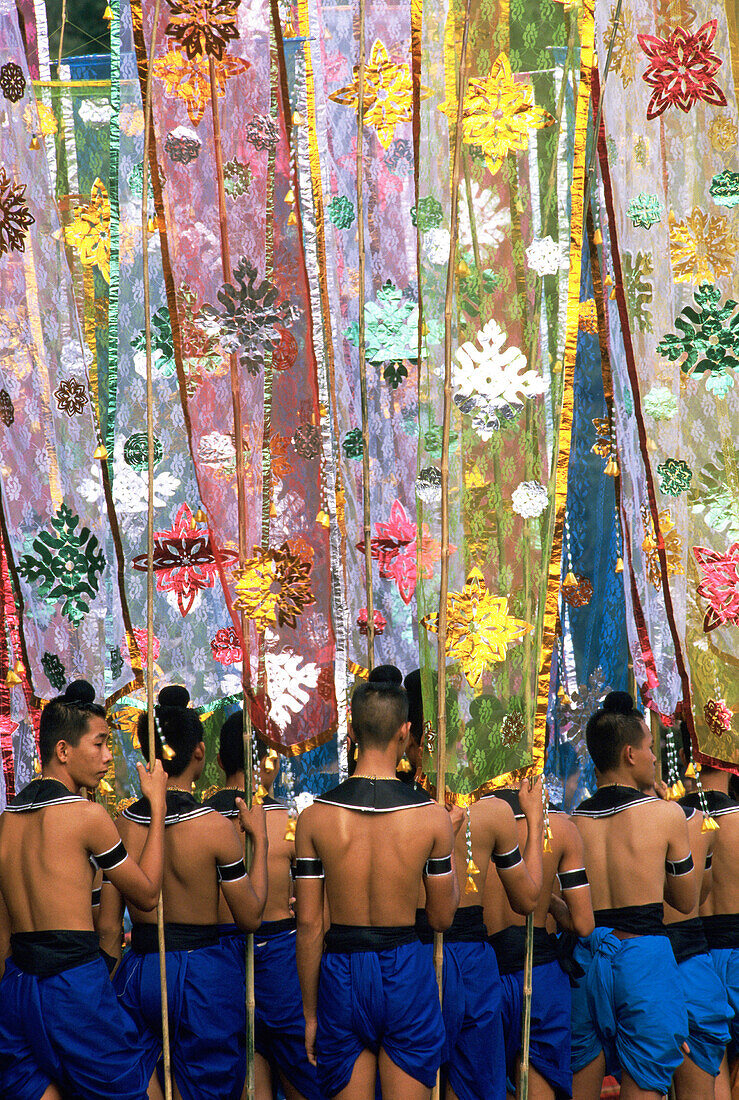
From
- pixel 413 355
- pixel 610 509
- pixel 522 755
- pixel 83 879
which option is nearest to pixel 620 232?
pixel 413 355

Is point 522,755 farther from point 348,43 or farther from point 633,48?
point 348,43

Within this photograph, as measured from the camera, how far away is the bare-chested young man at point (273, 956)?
412cm

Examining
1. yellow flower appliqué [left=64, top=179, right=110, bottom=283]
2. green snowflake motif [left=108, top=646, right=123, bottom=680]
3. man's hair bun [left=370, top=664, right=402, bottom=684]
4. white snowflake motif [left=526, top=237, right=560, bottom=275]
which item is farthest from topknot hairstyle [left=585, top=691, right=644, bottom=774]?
yellow flower appliqué [left=64, top=179, right=110, bottom=283]

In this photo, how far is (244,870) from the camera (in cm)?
366

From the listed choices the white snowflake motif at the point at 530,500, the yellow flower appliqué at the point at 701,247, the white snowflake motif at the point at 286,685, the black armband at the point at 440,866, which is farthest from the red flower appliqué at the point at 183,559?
the yellow flower appliqué at the point at 701,247

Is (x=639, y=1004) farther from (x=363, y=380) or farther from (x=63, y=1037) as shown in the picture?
(x=363, y=380)

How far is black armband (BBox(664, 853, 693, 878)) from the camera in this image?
12.3 ft

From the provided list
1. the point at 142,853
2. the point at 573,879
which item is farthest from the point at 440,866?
the point at 142,853

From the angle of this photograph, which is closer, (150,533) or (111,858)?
(111,858)

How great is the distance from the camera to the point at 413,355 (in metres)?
3.96

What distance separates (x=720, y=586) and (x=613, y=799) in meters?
0.85

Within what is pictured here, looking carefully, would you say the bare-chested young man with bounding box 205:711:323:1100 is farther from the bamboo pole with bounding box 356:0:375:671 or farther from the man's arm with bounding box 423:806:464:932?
the man's arm with bounding box 423:806:464:932

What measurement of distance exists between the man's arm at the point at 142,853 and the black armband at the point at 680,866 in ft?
5.06

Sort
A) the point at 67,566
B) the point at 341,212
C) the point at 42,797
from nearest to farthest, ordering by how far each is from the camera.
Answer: the point at 42,797, the point at 67,566, the point at 341,212
